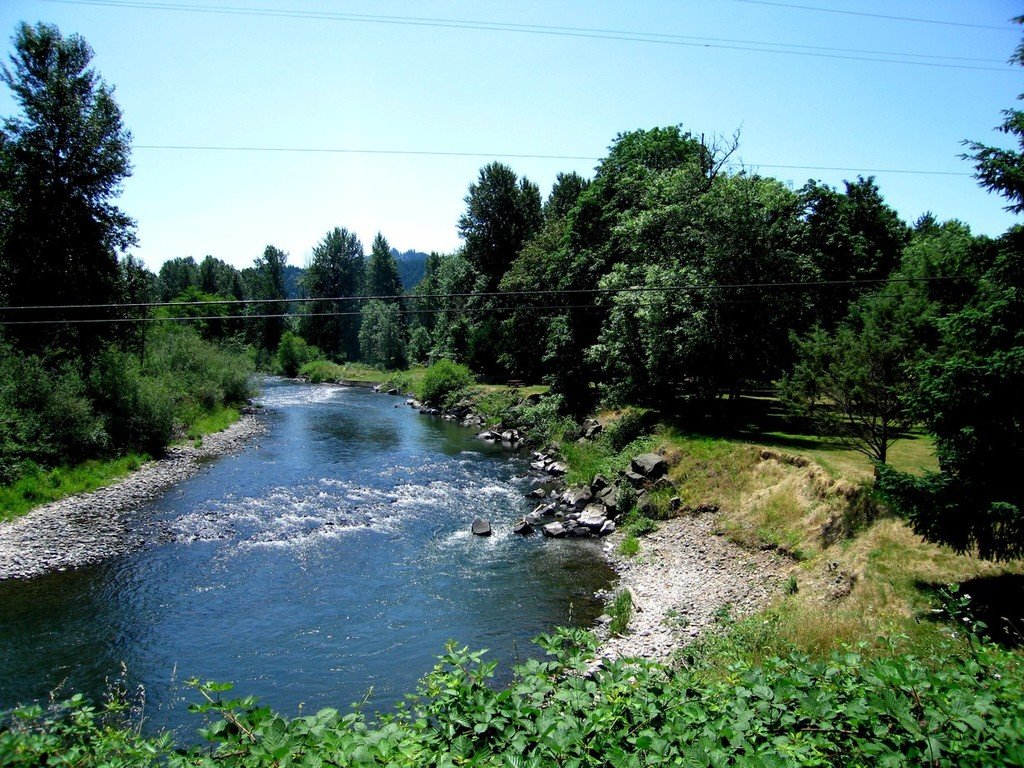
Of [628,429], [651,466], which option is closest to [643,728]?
[651,466]

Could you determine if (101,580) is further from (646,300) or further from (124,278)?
(646,300)

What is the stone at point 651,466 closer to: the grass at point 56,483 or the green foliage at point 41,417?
the grass at point 56,483

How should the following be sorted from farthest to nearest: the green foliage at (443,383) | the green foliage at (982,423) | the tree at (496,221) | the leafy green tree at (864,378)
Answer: the tree at (496,221) < the green foliage at (443,383) < the leafy green tree at (864,378) < the green foliage at (982,423)

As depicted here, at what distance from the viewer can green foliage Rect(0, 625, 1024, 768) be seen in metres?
3.73

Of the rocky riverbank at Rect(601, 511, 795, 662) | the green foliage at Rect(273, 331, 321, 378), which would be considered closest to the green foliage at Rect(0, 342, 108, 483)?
the rocky riverbank at Rect(601, 511, 795, 662)

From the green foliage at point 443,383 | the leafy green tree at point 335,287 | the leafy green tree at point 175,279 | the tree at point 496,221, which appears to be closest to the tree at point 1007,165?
the green foliage at point 443,383

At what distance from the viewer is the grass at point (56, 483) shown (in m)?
20.1

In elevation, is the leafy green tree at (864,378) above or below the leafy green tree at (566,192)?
below

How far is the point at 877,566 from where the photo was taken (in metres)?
13.2

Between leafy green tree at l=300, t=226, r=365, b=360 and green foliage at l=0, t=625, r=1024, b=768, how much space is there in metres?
86.2

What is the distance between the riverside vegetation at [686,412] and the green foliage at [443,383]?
0.35m

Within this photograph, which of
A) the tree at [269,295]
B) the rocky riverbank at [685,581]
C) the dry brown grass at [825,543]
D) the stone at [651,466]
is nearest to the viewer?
the dry brown grass at [825,543]

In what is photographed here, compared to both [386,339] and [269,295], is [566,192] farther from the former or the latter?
[269,295]

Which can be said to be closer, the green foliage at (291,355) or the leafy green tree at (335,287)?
the green foliage at (291,355)
